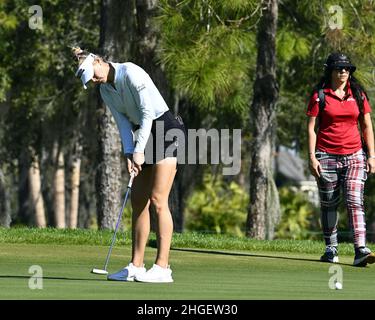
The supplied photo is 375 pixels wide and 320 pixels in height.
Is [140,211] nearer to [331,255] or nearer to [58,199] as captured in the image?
[331,255]

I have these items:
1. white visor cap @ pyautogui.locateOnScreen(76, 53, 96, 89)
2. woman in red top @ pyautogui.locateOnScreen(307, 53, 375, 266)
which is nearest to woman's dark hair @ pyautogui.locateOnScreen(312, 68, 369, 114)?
woman in red top @ pyautogui.locateOnScreen(307, 53, 375, 266)

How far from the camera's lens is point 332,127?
38.1 feet

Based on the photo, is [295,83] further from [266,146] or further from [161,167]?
[161,167]

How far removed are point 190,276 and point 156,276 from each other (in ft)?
2.07

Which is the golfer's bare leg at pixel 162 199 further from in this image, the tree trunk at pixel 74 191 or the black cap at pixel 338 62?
the tree trunk at pixel 74 191

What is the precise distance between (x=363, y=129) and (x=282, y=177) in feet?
244

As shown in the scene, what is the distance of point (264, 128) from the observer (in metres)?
22.2

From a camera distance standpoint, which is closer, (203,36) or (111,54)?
(203,36)

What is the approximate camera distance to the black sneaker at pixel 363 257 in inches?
437

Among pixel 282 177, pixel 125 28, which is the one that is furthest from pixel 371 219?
pixel 282 177

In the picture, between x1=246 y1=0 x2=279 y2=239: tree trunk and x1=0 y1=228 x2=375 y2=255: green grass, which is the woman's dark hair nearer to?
x1=0 y1=228 x2=375 y2=255: green grass

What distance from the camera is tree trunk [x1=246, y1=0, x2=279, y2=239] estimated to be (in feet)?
72.4

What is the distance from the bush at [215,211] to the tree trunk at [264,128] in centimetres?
1425

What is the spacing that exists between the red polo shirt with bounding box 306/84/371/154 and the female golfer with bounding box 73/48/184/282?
2.35 m
